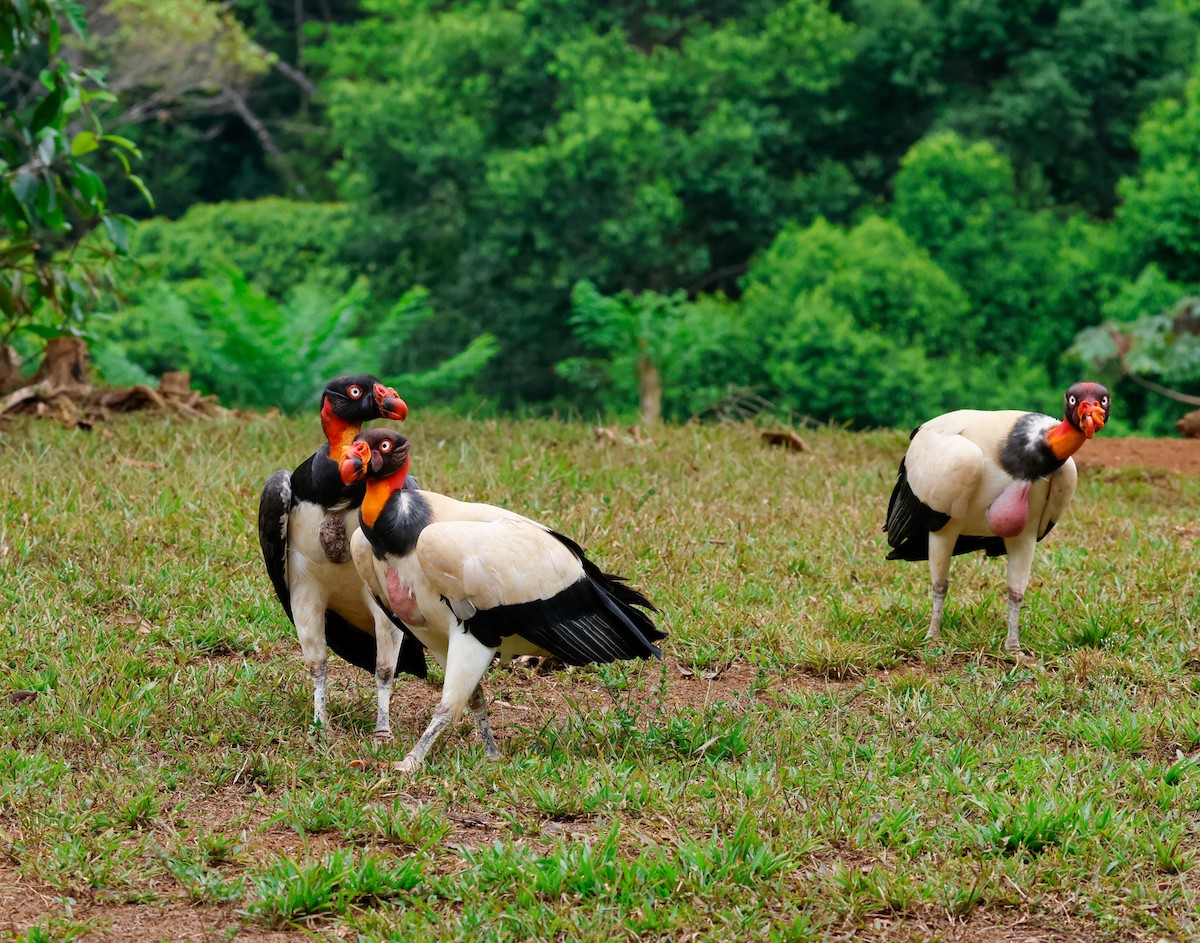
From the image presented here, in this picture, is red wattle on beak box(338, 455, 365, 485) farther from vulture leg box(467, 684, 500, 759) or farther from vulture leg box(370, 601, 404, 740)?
vulture leg box(467, 684, 500, 759)

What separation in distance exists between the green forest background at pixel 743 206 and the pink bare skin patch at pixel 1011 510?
1071 centimetres

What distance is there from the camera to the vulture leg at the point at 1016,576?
16.3ft

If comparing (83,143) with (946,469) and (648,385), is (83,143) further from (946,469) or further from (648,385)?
(648,385)

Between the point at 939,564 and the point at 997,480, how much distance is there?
1.42 feet

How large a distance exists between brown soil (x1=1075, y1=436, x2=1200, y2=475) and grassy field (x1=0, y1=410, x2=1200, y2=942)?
1.98 meters

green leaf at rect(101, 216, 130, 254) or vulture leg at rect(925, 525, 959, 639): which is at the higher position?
green leaf at rect(101, 216, 130, 254)

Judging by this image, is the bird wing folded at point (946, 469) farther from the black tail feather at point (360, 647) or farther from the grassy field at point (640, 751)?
the black tail feather at point (360, 647)

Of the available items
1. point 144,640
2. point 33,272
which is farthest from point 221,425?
point 144,640

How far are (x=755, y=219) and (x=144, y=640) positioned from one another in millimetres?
16769

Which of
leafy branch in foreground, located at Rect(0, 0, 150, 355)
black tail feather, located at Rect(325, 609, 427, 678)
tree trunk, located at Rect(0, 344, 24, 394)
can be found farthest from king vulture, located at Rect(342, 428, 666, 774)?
tree trunk, located at Rect(0, 344, 24, 394)

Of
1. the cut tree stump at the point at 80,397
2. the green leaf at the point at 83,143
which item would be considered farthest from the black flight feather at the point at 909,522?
the cut tree stump at the point at 80,397

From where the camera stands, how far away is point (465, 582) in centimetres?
363

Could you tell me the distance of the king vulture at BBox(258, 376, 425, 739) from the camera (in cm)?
396

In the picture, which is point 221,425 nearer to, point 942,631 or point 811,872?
point 942,631
